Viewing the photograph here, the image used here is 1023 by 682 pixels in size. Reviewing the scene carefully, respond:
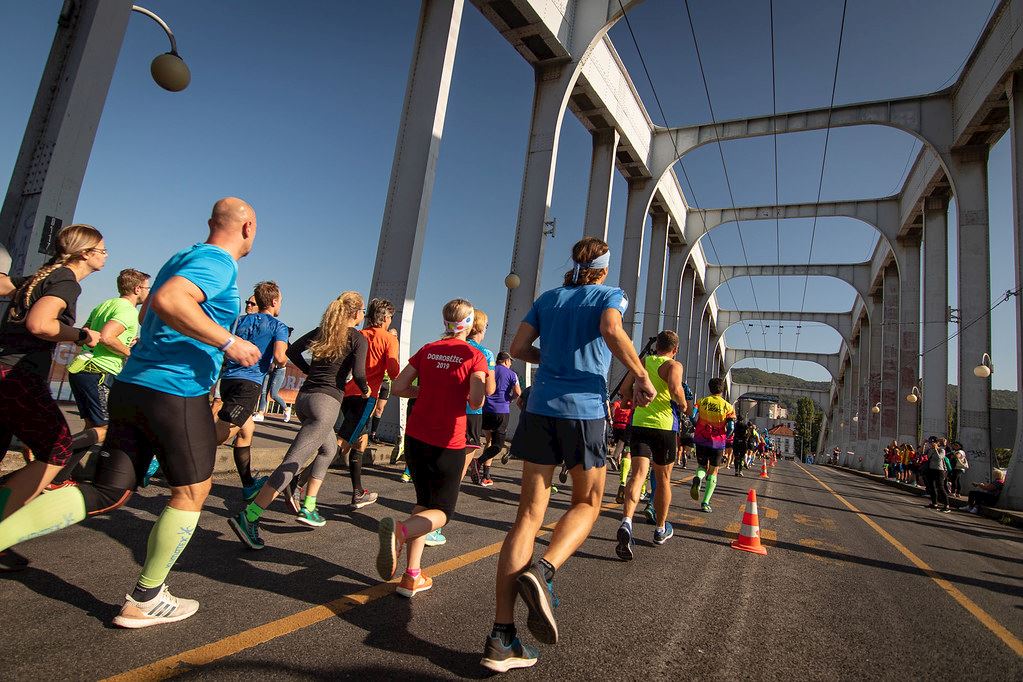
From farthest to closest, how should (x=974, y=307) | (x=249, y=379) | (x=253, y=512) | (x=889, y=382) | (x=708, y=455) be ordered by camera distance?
(x=889, y=382)
(x=974, y=307)
(x=708, y=455)
(x=249, y=379)
(x=253, y=512)

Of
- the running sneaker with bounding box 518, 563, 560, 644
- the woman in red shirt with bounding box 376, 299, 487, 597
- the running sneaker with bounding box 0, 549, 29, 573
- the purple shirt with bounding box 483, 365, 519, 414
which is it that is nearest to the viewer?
the running sneaker with bounding box 518, 563, 560, 644

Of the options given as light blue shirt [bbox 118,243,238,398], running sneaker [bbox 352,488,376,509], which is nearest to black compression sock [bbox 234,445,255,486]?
running sneaker [bbox 352,488,376,509]

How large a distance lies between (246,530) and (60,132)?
15.9ft

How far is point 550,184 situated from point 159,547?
14.6 meters

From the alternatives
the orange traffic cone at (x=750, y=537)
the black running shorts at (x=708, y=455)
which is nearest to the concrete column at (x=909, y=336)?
the black running shorts at (x=708, y=455)

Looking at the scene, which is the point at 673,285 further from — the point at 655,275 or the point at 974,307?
the point at 974,307

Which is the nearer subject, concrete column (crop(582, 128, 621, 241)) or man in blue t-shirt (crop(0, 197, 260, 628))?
man in blue t-shirt (crop(0, 197, 260, 628))

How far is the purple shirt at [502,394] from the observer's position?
776 cm

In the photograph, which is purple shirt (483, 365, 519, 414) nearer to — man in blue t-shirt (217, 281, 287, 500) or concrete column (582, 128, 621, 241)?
man in blue t-shirt (217, 281, 287, 500)

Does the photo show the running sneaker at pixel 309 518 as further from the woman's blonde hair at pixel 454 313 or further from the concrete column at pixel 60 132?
the concrete column at pixel 60 132

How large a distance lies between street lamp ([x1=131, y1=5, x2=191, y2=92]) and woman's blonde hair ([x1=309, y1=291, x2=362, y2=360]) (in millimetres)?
3525

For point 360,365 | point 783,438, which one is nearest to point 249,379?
point 360,365

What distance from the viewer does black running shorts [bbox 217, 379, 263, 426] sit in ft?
14.4

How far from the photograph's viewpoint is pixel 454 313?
361 cm
